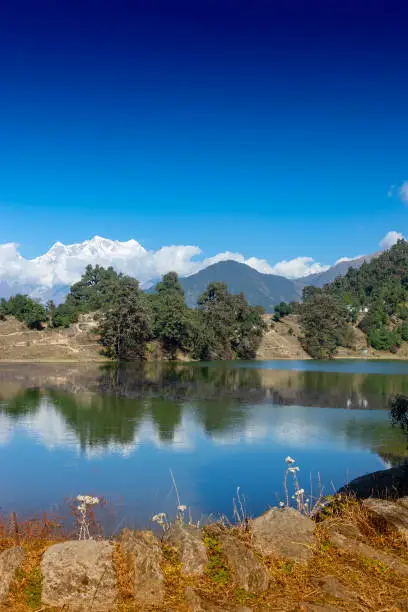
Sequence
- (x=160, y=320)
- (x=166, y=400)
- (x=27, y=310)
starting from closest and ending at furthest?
(x=166, y=400)
(x=27, y=310)
(x=160, y=320)

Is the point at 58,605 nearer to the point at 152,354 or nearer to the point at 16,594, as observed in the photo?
the point at 16,594

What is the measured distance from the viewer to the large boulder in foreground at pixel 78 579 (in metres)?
5.51

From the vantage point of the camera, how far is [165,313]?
72312 mm

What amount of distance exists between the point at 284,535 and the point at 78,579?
2.93 meters

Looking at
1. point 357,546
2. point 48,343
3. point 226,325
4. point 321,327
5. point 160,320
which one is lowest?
point 357,546

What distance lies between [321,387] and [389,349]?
57.5m

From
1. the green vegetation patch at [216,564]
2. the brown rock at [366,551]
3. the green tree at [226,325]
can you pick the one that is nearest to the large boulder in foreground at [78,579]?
Result: the green vegetation patch at [216,564]

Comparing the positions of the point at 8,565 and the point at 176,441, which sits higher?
the point at 8,565

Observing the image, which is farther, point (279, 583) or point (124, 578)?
point (279, 583)

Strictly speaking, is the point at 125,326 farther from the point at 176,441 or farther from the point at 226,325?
the point at 176,441

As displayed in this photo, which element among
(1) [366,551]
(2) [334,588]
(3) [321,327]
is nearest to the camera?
(2) [334,588]

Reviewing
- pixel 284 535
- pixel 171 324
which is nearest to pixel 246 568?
pixel 284 535

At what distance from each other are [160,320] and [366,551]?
66137mm

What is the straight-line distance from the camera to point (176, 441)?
75.7 ft
